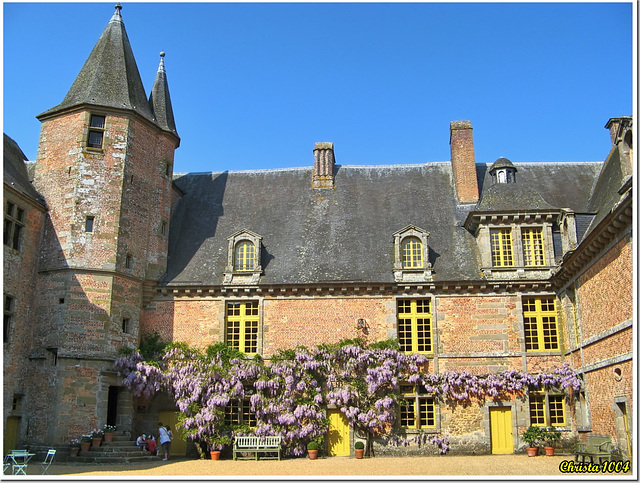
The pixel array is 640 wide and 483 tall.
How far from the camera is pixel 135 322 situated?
1945 cm

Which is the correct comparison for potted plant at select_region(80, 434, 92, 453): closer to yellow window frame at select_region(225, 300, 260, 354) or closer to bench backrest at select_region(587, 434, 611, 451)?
yellow window frame at select_region(225, 300, 260, 354)

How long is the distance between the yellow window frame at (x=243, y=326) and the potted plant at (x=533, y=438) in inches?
328

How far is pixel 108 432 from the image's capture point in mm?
17484

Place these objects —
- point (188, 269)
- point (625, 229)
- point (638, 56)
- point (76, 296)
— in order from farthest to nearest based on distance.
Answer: point (188, 269)
point (76, 296)
point (625, 229)
point (638, 56)

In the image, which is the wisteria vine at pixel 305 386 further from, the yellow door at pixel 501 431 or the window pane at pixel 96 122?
the window pane at pixel 96 122

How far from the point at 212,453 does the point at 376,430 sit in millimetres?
4765

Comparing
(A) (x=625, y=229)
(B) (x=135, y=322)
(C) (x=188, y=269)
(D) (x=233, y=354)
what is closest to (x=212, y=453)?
(D) (x=233, y=354)

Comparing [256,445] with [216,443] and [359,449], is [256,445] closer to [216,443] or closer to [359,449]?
[216,443]

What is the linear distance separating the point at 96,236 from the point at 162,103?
21.1 feet

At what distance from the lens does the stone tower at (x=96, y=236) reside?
17609 millimetres

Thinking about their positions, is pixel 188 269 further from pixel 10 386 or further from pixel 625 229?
pixel 625 229

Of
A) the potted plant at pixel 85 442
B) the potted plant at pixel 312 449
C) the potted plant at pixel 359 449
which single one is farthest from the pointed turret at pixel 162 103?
the potted plant at pixel 359 449

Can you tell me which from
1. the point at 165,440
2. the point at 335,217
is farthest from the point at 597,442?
the point at 165,440

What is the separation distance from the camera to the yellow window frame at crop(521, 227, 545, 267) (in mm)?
19578
